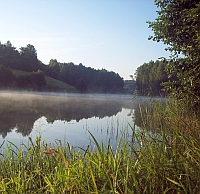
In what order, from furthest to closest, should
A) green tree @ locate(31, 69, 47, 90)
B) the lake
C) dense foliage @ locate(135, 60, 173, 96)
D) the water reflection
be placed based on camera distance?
green tree @ locate(31, 69, 47, 90) < the water reflection < the lake < dense foliage @ locate(135, 60, 173, 96)

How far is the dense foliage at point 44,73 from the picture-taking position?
5441 cm

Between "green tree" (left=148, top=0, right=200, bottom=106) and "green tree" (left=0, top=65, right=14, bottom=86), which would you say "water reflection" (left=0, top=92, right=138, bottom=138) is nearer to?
"green tree" (left=148, top=0, right=200, bottom=106)

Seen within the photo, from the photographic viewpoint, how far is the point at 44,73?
237ft

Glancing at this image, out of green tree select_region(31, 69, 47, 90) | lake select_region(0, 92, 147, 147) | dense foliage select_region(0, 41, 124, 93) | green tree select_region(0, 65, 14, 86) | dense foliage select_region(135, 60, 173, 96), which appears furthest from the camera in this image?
dense foliage select_region(0, 41, 124, 93)

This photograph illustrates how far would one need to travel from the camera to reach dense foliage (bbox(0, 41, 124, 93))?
54.4 meters

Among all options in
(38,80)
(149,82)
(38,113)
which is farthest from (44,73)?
(149,82)

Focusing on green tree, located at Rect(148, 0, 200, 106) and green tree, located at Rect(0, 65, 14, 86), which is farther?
green tree, located at Rect(0, 65, 14, 86)

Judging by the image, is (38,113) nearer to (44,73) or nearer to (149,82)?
(149,82)

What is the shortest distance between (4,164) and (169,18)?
525 centimetres

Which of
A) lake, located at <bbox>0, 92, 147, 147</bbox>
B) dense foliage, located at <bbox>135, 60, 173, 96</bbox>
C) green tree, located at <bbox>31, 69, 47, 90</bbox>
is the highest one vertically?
green tree, located at <bbox>31, 69, 47, 90</bbox>

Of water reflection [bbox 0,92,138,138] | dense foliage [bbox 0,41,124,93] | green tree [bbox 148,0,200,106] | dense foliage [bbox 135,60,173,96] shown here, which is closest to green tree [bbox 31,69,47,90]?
dense foliage [bbox 0,41,124,93]

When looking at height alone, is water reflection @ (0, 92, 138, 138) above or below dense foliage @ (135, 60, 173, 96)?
below

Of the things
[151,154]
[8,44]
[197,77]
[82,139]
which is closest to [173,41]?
[197,77]

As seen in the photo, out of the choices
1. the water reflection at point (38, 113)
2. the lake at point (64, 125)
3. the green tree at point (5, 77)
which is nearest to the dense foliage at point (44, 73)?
the green tree at point (5, 77)
